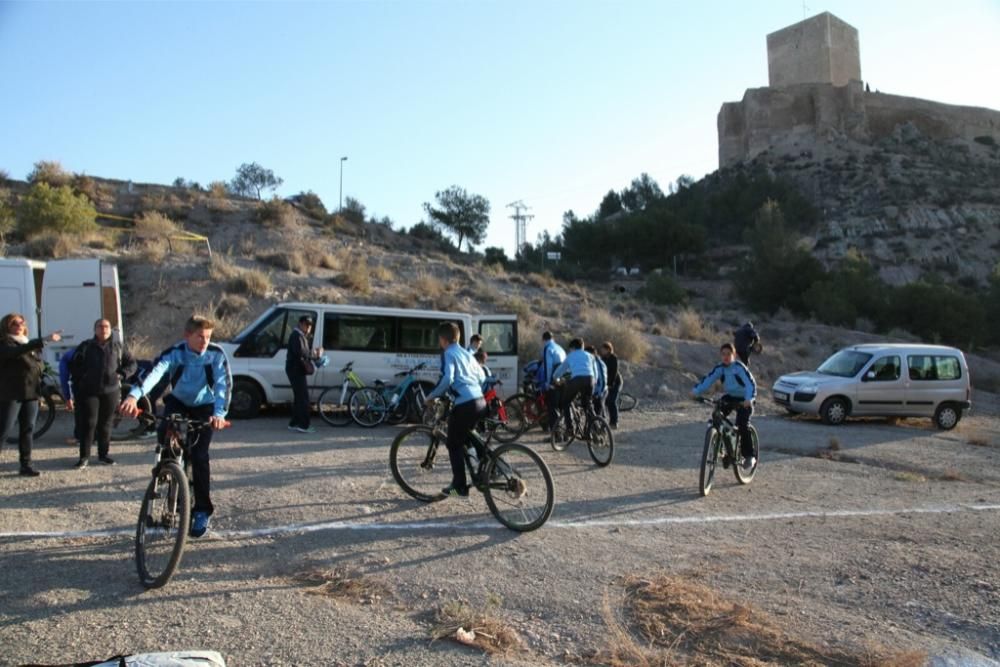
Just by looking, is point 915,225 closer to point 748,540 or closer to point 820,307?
point 820,307

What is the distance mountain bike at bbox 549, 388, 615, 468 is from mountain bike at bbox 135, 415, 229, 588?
19.5 feet

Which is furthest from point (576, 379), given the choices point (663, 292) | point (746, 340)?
point (663, 292)

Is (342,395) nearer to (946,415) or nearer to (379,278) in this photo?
(946,415)

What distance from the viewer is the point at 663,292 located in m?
41.0

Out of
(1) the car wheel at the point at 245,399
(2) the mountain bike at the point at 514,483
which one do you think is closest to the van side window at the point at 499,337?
(1) the car wheel at the point at 245,399

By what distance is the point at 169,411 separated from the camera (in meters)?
5.54

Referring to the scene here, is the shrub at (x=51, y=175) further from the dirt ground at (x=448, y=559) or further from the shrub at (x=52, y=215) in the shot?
the dirt ground at (x=448, y=559)

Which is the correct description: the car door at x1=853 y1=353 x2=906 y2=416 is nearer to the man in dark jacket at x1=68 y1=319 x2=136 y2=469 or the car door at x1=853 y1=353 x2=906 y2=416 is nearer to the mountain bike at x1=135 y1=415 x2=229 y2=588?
the man in dark jacket at x1=68 y1=319 x2=136 y2=469

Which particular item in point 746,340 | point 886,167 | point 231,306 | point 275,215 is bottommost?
point 746,340

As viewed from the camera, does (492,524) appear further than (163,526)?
Yes

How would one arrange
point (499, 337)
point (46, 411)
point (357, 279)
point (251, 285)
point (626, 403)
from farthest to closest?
1. point (357, 279)
2. point (251, 285)
3. point (626, 403)
4. point (499, 337)
5. point (46, 411)

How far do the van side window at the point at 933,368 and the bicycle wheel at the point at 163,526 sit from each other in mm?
15815

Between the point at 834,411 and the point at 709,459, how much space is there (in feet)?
29.7

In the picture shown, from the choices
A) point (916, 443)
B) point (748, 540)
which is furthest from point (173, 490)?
point (916, 443)
